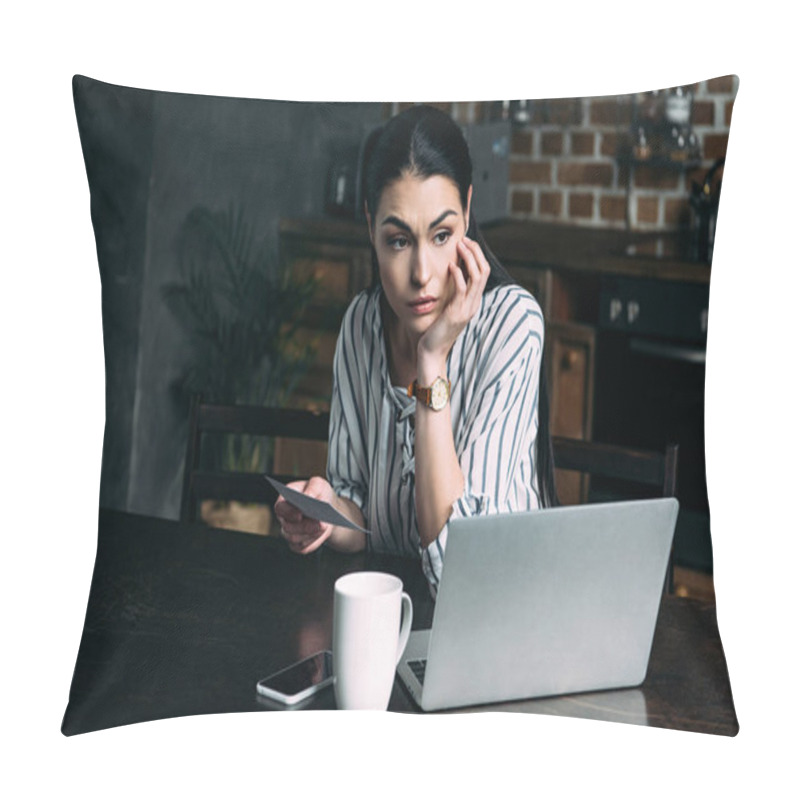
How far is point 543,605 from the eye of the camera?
2.09m

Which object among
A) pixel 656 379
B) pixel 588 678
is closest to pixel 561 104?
pixel 656 379

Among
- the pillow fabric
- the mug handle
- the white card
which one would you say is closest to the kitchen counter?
the pillow fabric

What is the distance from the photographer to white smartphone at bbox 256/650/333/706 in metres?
2.07

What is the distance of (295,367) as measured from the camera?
2.16 metres

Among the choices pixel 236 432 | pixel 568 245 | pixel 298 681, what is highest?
pixel 568 245

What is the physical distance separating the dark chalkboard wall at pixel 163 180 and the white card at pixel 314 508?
27 cm

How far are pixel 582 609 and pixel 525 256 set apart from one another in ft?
1.83

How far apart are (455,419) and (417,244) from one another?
11.2 inches

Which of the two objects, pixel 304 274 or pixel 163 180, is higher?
pixel 163 180

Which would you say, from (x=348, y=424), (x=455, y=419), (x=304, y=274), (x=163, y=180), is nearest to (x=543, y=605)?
(x=455, y=419)

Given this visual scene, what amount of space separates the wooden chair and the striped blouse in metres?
0.05

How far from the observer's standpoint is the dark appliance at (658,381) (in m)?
2.14

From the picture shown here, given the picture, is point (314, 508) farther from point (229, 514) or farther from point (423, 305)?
point (423, 305)

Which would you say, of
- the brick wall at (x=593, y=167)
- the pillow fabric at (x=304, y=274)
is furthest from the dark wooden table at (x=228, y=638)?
the brick wall at (x=593, y=167)
